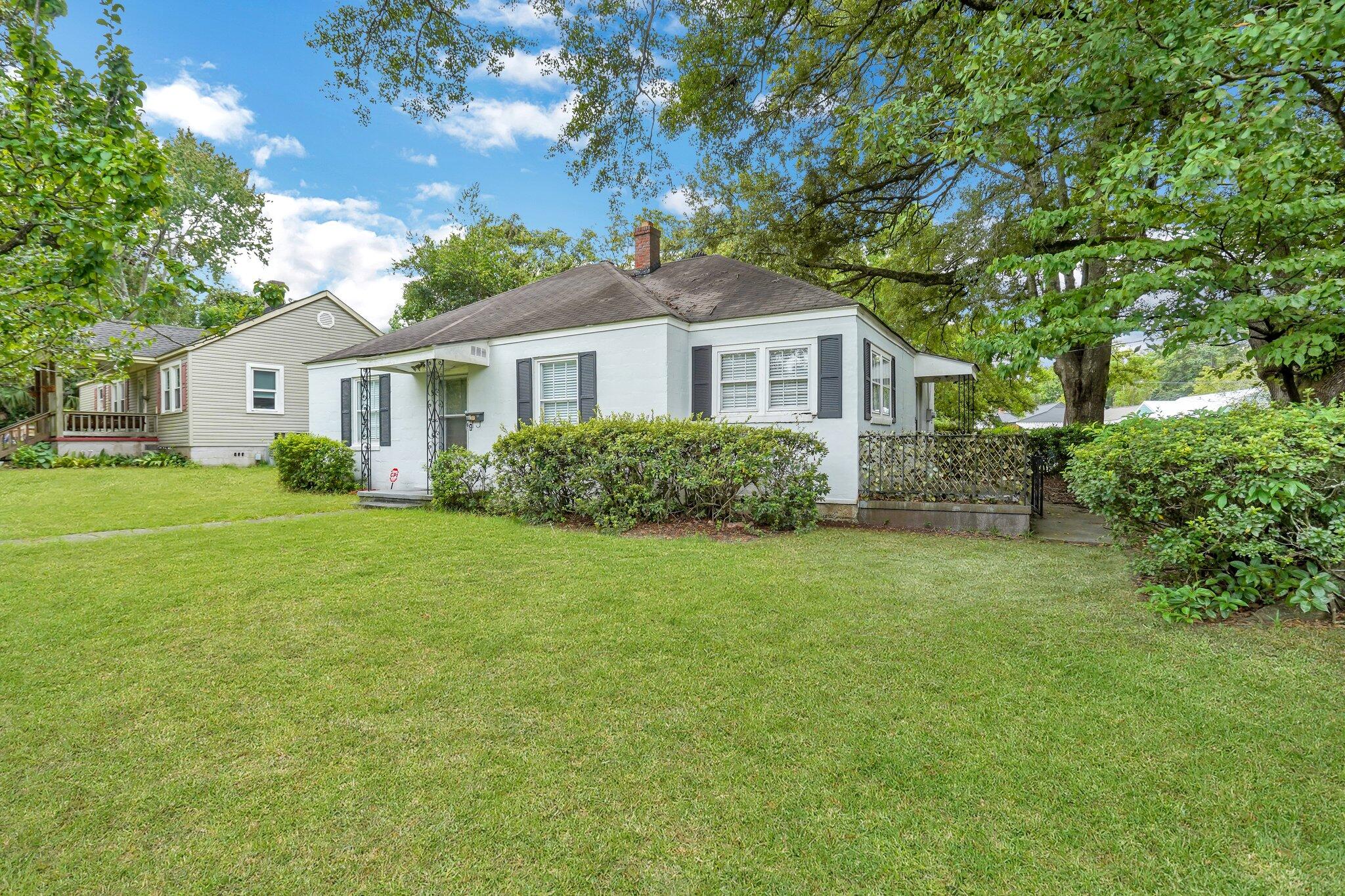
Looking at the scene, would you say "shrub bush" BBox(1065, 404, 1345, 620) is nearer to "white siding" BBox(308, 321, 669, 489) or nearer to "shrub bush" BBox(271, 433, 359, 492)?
"white siding" BBox(308, 321, 669, 489)

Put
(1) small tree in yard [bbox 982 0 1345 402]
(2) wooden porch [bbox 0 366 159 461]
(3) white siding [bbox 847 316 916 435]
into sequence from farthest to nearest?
(2) wooden porch [bbox 0 366 159 461] < (3) white siding [bbox 847 316 916 435] < (1) small tree in yard [bbox 982 0 1345 402]

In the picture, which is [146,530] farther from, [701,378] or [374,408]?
[701,378]

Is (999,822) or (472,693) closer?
(999,822)

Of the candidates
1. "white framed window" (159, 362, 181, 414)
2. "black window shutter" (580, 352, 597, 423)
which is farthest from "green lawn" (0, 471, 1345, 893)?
Answer: "white framed window" (159, 362, 181, 414)

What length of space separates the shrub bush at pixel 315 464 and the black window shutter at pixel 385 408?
2.71 feet

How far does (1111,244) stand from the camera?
16.4 feet

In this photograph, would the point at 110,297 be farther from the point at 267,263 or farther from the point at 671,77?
the point at 267,263

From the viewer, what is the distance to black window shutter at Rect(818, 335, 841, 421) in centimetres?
908

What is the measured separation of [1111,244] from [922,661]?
13.5 ft

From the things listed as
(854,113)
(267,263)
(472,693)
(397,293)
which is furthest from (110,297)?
(267,263)

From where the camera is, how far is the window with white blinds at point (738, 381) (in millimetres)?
9930

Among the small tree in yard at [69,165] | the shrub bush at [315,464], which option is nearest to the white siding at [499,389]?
the shrub bush at [315,464]

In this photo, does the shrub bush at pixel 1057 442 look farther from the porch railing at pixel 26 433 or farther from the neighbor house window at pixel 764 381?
the porch railing at pixel 26 433

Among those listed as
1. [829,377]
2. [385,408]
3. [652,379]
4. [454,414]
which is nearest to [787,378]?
[829,377]
